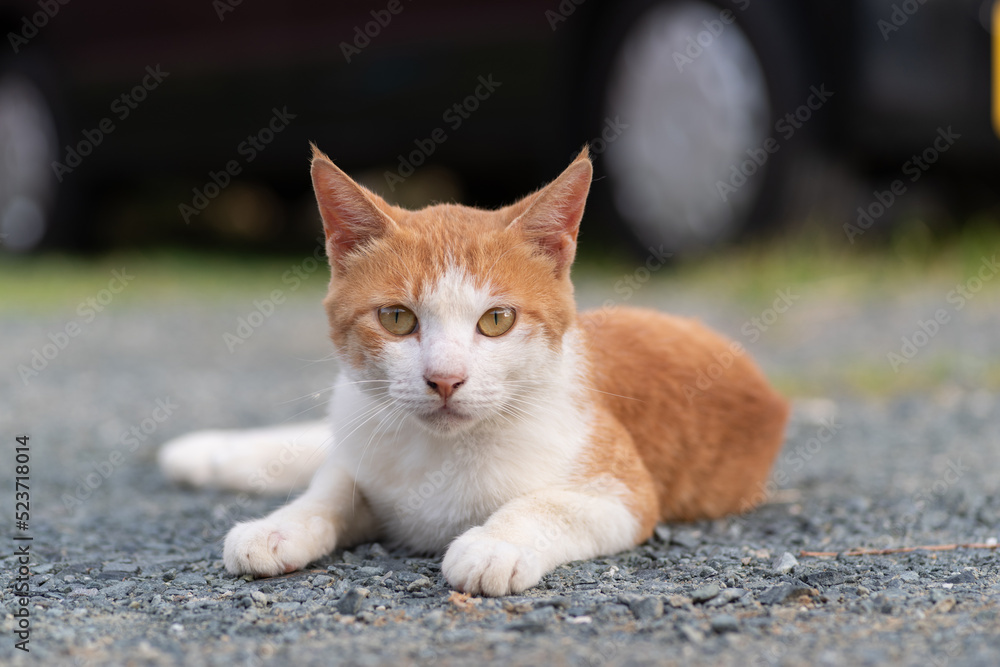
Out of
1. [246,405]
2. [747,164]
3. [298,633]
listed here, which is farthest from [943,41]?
[298,633]

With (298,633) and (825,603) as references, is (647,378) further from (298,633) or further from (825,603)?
(298,633)

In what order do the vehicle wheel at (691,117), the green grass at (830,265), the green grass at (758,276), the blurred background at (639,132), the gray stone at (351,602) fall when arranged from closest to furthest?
the gray stone at (351,602) → the green grass at (758,276) → the blurred background at (639,132) → the vehicle wheel at (691,117) → the green grass at (830,265)

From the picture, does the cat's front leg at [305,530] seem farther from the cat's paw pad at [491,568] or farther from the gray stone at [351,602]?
the cat's paw pad at [491,568]

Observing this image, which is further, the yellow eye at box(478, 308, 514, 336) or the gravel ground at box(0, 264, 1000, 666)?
the yellow eye at box(478, 308, 514, 336)

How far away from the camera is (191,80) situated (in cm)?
732

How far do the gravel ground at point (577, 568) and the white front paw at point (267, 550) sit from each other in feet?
0.15

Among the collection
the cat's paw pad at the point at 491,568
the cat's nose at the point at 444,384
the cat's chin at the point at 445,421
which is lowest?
the cat's paw pad at the point at 491,568

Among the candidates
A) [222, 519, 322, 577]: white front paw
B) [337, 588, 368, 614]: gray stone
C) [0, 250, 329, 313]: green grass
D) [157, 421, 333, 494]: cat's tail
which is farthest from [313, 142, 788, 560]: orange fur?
[0, 250, 329, 313]: green grass

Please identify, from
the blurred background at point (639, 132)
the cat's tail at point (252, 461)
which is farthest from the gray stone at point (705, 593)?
the blurred background at point (639, 132)

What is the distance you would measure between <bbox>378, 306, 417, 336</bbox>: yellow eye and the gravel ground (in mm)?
593

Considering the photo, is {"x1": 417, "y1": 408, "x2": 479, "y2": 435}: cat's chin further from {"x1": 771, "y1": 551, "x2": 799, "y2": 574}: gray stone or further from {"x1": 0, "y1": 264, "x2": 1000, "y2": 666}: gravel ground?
{"x1": 771, "y1": 551, "x2": 799, "y2": 574}: gray stone

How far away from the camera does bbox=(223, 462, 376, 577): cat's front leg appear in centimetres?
248

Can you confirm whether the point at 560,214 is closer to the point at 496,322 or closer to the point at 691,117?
the point at 496,322

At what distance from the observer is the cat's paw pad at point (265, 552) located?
247 cm
